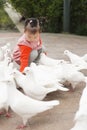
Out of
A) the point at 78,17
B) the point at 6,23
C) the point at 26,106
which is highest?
the point at 26,106

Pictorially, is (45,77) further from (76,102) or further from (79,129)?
(79,129)

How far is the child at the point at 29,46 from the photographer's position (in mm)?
5191

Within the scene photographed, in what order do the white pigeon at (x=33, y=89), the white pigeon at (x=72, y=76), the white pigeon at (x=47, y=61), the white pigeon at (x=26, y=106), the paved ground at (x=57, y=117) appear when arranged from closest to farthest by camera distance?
the white pigeon at (x=26, y=106)
the paved ground at (x=57, y=117)
the white pigeon at (x=33, y=89)
the white pigeon at (x=72, y=76)
the white pigeon at (x=47, y=61)

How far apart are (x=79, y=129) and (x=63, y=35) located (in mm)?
5865

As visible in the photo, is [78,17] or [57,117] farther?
[78,17]

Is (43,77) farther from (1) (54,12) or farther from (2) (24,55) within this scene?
(1) (54,12)

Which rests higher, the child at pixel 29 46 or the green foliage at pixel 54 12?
the child at pixel 29 46

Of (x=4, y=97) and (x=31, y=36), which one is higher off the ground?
(x=31, y=36)

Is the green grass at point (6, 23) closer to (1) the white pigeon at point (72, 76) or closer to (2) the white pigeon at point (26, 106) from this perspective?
(1) the white pigeon at point (72, 76)

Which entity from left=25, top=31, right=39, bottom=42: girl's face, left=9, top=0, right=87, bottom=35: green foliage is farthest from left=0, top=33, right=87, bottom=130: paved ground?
left=9, top=0, right=87, bottom=35: green foliage

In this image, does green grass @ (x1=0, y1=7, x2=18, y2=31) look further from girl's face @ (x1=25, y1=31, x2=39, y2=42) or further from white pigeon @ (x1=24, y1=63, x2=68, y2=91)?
white pigeon @ (x1=24, y1=63, x2=68, y2=91)

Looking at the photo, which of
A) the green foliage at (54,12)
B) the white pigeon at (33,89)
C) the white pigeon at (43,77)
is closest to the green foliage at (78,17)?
the green foliage at (54,12)

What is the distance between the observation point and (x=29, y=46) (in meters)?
5.35

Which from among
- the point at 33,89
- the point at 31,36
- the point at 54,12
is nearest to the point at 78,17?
the point at 54,12
